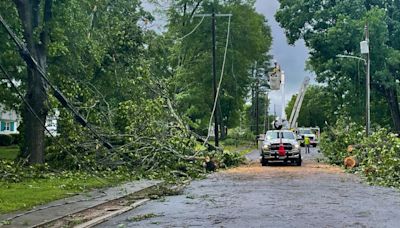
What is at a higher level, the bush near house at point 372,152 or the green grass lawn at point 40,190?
the bush near house at point 372,152

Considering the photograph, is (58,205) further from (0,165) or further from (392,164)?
(392,164)

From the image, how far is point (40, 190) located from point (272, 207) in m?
6.36

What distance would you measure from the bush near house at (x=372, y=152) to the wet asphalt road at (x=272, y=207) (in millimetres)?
2236

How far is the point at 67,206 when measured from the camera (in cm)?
1373

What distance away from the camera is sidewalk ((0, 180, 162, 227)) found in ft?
38.0

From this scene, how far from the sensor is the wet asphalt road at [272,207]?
11.4 metres

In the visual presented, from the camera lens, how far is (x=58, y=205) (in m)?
13.8

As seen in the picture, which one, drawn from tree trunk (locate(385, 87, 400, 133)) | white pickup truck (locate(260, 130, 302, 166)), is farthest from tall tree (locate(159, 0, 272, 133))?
white pickup truck (locate(260, 130, 302, 166))

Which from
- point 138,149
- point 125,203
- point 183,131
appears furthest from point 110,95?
point 125,203

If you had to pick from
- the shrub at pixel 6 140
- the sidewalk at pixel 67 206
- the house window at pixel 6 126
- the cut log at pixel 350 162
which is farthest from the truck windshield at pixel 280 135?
the house window at pixel 6 126

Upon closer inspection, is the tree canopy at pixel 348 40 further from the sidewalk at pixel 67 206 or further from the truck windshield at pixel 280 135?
the sidewalk at pixel 67 206

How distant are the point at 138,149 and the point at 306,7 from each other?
83.6ft

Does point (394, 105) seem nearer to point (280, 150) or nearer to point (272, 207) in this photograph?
point (280, 150)

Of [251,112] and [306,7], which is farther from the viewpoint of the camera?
[251,112]
